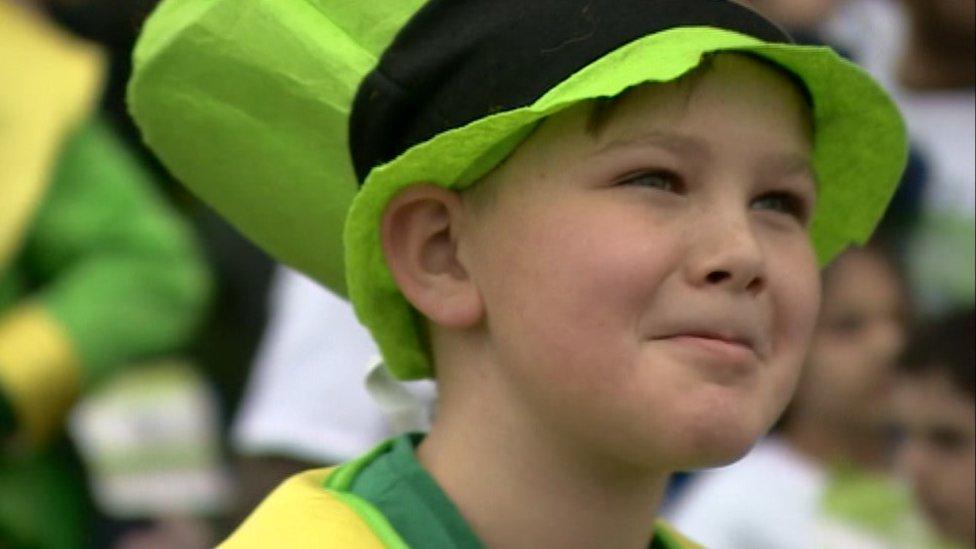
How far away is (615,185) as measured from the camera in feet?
7.55

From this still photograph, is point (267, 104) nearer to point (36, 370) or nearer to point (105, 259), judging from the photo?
point (36, 370)

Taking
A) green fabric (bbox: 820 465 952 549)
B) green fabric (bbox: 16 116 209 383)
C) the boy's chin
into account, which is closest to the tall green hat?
the boy's chin

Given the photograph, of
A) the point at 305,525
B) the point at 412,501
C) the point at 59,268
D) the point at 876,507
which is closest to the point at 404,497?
the point at 412,501

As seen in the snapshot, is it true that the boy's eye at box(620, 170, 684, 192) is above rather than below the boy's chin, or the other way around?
above

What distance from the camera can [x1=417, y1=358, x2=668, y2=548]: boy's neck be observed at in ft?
7.82

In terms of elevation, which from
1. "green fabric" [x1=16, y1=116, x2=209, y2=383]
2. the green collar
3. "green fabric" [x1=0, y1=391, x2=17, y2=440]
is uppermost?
the green collar

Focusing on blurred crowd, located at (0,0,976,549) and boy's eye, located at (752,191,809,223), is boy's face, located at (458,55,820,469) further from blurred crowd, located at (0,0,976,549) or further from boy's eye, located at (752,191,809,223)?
blurred crowd, located at (0,0,976,549)

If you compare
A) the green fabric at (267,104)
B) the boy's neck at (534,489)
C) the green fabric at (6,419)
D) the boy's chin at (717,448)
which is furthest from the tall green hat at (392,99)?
the green fabric at (6,419)

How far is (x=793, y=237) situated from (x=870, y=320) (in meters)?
1.57

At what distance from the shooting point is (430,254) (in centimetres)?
245

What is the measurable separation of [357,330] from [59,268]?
0.53 m

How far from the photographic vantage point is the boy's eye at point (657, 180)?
7.55 feet

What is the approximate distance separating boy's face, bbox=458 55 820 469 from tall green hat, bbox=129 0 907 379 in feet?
0.16

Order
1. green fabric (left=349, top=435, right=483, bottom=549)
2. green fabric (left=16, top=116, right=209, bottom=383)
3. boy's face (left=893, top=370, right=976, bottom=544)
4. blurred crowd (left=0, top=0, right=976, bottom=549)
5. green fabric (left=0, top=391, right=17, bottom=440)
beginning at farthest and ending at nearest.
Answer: green fabric (left=16, top=116, right=209, bottom=383) → green fabric (left=0, top=391, right=17, bottom=440) → blurred crowd (left=0, top=0, right=976, bottom=549) → boy's face (left=893, top=370, right=976, bottom=544) → green fabric (left=349, top=435, right=483, bottom=549)
